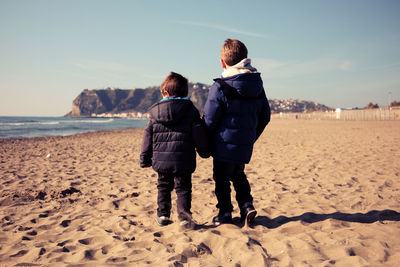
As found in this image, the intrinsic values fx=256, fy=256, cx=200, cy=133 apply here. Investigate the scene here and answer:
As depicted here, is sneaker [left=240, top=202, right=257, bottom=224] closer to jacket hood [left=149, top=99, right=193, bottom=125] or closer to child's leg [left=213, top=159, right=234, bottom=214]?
child's leg [left=213, top=159, right=234, bottom=214]

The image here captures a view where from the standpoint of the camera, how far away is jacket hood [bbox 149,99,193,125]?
2643 mm

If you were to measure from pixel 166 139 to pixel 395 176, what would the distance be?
16.3ft

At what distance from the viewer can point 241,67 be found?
2566mm

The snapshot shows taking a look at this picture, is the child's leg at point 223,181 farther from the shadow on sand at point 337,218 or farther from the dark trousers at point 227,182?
the shadow on sand at point 337,218

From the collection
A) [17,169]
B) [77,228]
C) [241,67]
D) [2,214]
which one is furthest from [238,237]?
Result: [17,169]

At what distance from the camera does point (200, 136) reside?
2.68 meters

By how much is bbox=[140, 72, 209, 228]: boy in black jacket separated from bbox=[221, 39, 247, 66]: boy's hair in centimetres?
52

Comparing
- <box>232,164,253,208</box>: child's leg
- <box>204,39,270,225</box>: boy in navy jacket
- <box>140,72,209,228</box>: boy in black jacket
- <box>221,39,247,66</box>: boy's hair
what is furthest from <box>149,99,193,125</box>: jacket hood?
<box>232,164,253,208</box>: child's leg

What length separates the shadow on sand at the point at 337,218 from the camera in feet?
9.73

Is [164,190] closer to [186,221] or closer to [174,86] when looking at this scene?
[186,221]

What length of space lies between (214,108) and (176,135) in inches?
19.7

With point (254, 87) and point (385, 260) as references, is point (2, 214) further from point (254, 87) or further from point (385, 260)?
point (385, 260)

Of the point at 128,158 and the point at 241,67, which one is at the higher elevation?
the point at 241,67

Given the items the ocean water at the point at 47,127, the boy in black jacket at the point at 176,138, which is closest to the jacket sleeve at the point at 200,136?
the boy in black jacket at the point at 176,138
